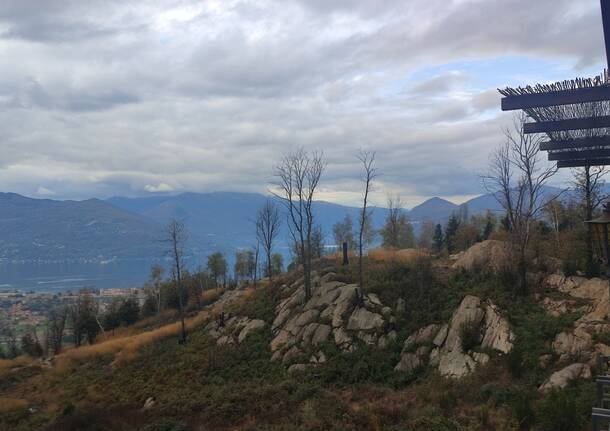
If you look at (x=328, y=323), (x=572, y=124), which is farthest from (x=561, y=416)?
(x=328, y=323)

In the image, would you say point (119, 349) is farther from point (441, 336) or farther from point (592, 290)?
point (592, 290)

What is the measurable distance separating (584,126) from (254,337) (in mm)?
26122

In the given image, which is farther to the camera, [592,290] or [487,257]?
[487,257]

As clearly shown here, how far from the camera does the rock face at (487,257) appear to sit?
2370 centimetres

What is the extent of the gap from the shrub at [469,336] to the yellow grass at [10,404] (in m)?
26.2

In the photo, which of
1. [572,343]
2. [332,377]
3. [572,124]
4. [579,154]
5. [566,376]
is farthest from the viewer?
[332,377]

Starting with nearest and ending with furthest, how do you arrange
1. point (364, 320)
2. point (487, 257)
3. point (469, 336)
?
point (469, 336) → point (364, 320) → point (487, 257)

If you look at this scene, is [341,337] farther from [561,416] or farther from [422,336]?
[561,416]

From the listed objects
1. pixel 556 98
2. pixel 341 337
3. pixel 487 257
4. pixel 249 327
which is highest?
pixel 556 98

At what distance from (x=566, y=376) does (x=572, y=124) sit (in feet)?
35.4

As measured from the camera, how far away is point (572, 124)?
19.0 feet

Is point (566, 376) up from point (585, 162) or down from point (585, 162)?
down

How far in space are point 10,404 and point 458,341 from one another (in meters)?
27.1

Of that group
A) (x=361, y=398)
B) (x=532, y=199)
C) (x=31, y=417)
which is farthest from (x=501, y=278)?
(x=31, y=417)
